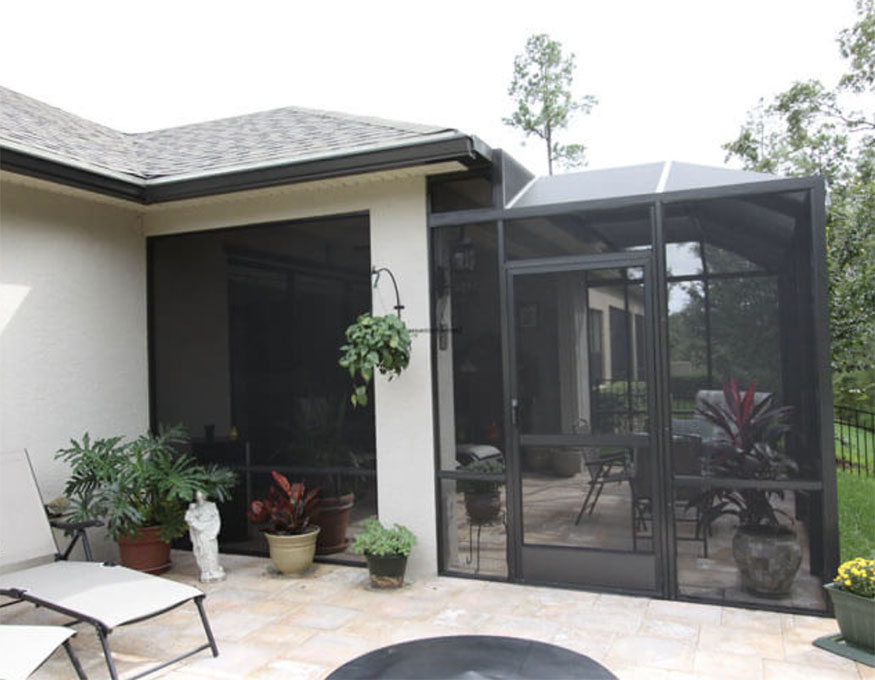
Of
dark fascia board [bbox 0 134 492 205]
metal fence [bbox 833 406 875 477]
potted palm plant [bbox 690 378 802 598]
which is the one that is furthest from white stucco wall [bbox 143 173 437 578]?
metal fence [bbox 833 406 875 477]

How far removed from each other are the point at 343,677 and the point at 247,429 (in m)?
3.72

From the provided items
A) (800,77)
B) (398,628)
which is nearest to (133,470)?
(398,628)

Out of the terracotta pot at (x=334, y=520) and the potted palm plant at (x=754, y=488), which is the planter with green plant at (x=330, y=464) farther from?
the potted palm plant at (x=754, y=488)

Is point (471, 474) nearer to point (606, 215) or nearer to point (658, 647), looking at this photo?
point (658, 647)

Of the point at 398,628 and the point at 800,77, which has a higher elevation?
the point at 800,77

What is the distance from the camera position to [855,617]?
12.1 feet

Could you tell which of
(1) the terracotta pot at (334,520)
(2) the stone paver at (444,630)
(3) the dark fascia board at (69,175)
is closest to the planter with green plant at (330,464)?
(1) the terracotta pot at (334,520)

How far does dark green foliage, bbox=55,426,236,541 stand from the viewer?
→ 4.96 m

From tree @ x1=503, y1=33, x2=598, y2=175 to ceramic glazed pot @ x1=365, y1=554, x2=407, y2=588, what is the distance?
18438 millimetres

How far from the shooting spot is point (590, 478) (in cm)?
478

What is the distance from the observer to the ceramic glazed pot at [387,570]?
491 centimetres

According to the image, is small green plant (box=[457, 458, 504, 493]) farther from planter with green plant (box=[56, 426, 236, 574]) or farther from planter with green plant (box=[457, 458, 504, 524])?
planter with green plant (box=[56, 426, 236, 574])

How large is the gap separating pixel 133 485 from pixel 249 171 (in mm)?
2520

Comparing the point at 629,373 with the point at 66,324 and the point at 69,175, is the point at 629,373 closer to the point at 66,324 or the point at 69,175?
the point at 69,175
